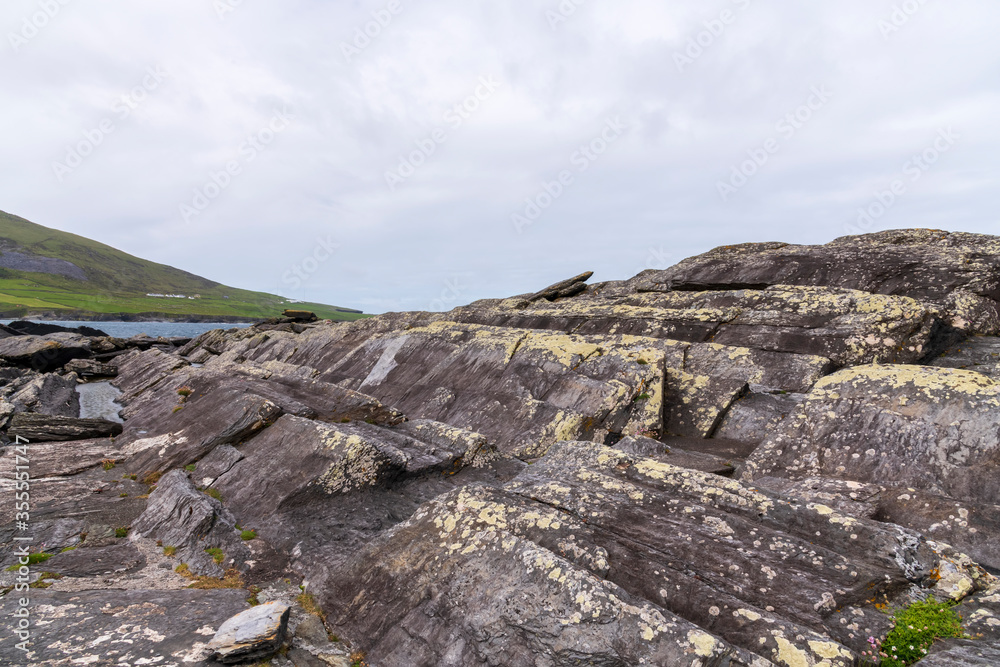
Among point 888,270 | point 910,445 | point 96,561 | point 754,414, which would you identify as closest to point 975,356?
point 888,270

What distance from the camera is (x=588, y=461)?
12531 millimetres

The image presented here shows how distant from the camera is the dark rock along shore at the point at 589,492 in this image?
25.5ft

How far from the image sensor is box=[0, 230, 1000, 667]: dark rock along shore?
7.78m

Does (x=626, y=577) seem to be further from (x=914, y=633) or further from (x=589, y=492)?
(x=914, y=633)

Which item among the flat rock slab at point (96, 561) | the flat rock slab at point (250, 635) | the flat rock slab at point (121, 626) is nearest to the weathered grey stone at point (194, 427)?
the flat rock slab at point (96, 561)

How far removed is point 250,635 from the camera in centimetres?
805

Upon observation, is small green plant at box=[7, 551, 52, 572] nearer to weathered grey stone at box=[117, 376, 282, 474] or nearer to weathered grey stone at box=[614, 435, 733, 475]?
weathered grey stone at box=[117, 376, 282, 474]

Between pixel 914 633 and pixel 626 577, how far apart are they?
407 cm

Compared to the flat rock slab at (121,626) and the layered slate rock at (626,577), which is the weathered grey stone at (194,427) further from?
the layered slate rock at (626,577)

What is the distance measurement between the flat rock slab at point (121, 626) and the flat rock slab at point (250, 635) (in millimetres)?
263

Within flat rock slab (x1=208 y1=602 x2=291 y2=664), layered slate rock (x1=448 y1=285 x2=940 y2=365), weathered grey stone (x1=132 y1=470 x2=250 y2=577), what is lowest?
weathered grey stone (x1=132 y1=470 x2=250 y2=577)

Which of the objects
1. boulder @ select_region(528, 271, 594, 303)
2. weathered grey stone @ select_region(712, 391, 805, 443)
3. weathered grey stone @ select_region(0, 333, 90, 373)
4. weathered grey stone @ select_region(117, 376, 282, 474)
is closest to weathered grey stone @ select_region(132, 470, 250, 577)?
weathered grey stone @ select_region(117, 376, 282, 474)

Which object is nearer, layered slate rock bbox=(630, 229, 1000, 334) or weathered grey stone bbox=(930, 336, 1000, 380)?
weathered grey stone bbox=(930, 336, 1000, 380)

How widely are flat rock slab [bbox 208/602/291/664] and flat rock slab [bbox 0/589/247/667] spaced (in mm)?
263
